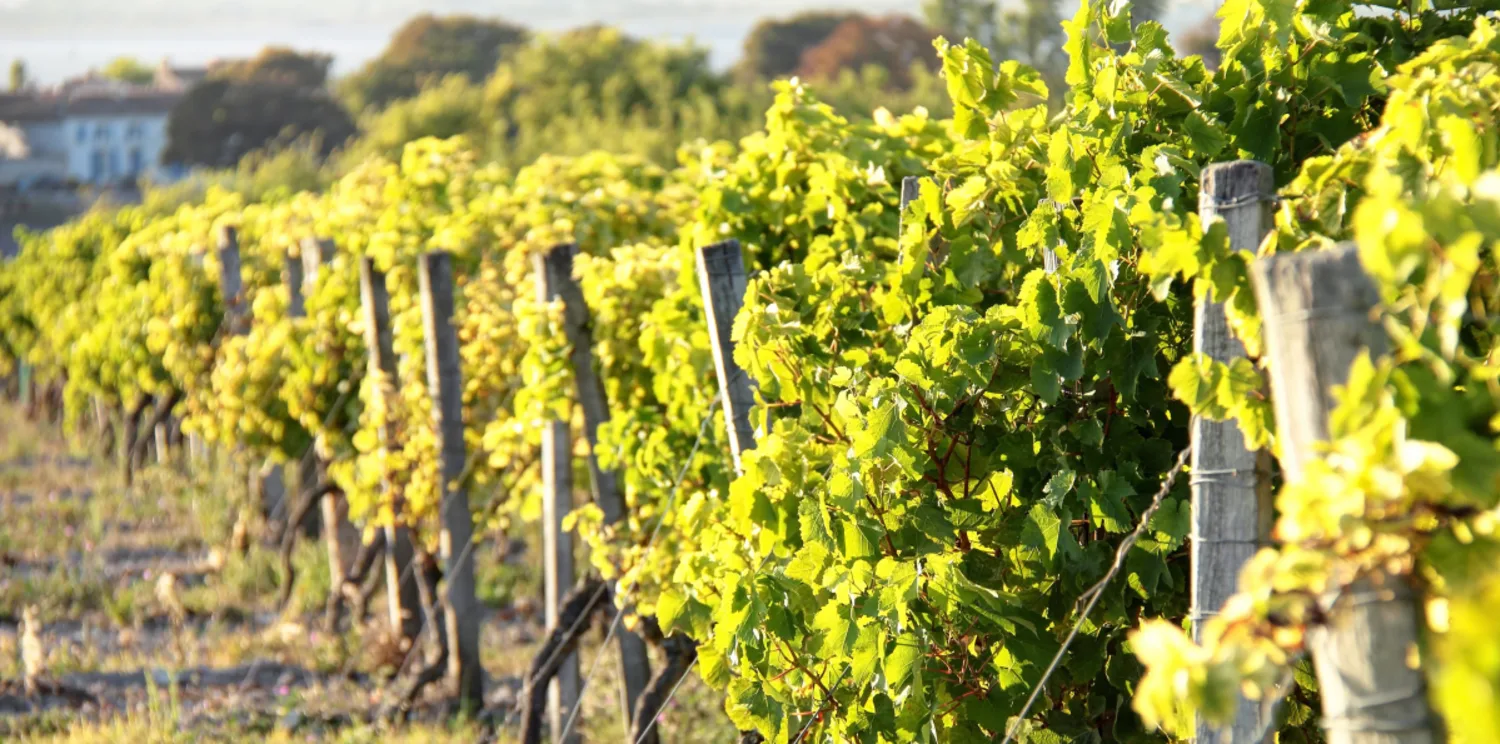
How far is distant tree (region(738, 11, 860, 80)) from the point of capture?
278ft

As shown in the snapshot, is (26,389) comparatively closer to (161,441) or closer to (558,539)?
(161,441)

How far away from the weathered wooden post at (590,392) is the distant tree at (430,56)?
73.3 meters

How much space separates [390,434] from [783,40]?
81.3 metres

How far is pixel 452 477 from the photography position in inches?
250

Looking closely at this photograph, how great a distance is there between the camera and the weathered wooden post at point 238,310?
1004 cm

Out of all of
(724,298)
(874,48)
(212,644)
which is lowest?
(212,644)

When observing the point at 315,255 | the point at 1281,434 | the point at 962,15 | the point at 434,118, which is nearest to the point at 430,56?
the point at 962,15

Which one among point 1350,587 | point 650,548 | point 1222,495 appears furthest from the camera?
point 650,548

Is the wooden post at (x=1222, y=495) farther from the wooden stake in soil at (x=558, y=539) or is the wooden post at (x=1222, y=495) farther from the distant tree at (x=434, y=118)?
the distant tree at (x=434, y=118)

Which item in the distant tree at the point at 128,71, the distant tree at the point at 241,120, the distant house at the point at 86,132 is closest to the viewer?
the distant tree at the point at 241,120

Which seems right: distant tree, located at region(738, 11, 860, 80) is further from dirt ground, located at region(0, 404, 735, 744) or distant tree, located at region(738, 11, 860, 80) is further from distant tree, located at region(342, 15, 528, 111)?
dirt ground, located at region(0, 404, 735, 744)

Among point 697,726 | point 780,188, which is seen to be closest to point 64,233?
point 697,726

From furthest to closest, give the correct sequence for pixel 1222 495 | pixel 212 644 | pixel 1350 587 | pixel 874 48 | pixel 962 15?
pixel 962 15 → pixel 874 48 → pixel 212 644 → pixel 1222 495 → pixel 1350 587

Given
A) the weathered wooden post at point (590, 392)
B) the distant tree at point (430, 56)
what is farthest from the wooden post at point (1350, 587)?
the distant tree at point (430, 56)
